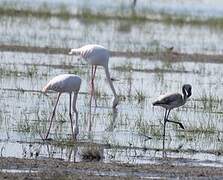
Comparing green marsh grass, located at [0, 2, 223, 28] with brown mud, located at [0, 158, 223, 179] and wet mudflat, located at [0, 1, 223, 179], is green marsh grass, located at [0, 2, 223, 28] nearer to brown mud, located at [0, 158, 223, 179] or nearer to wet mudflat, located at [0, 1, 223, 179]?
wet mudflat, located at [0, 1, 223, 179]

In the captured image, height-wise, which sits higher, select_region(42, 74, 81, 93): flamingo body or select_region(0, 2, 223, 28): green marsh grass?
select_region(0, 2, 223, 28): green marsh grass

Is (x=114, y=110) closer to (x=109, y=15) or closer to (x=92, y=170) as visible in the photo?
(x=92, y=170)

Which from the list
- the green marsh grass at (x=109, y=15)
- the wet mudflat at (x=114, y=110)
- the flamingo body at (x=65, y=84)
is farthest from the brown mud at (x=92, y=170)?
the green marsh grass at (x=109, y=15)

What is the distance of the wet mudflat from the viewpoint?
11766 millimetres

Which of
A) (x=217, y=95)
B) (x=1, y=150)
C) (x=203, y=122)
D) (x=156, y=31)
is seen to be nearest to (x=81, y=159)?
(x=1, y=150)

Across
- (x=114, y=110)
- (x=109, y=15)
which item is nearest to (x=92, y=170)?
(x=114, y=110)

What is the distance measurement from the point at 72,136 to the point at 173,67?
1128 cm

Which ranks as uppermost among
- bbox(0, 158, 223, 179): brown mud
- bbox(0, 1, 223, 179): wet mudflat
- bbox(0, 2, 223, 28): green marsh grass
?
bbox(0, 2, 223, 28): green marsh grass

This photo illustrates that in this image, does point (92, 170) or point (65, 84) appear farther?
point (65, 84)

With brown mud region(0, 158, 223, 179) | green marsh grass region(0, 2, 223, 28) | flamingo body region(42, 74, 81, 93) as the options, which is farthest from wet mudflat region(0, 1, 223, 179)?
green marsh grass region(0, 2, 223, 28)

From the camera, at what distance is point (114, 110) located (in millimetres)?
17203

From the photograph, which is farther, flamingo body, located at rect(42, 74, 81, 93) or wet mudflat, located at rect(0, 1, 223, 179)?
flamingo body, located at rect(42, 74, 81, 93)

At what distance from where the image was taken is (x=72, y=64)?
2355 cm

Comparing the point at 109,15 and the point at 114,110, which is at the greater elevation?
the point at 109,15
